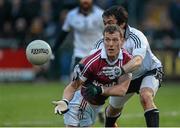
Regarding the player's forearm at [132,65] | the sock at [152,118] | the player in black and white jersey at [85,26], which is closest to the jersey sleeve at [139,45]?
the player's forearm at [132,65]

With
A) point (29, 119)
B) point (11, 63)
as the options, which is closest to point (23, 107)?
point (29, 119)

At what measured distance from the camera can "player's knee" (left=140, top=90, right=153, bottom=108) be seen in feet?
32.5

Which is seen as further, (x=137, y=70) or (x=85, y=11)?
(x=85, y=11)

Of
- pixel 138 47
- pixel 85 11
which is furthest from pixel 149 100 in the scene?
pixel 85 11

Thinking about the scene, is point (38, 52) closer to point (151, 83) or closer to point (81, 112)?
point (81, 112)

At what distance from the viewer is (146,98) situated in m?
9.94

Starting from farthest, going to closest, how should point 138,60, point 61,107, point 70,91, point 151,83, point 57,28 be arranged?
1. point 57,28
2. point 151,83
3. point 138,60
4. point 70,91
5. point 61,107

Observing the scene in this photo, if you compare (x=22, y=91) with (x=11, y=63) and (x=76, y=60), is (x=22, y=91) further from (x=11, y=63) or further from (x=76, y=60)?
(x=76, y=60)

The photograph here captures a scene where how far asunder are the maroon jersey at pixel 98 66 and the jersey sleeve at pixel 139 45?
555mm

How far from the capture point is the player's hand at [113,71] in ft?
29.8

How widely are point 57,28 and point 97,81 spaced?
14.0 metres

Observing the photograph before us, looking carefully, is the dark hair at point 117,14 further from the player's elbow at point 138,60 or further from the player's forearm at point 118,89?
the player's forearm at point 118,89

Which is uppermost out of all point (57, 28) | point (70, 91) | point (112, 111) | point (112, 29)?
point (112, 29)

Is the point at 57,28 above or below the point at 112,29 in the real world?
below
